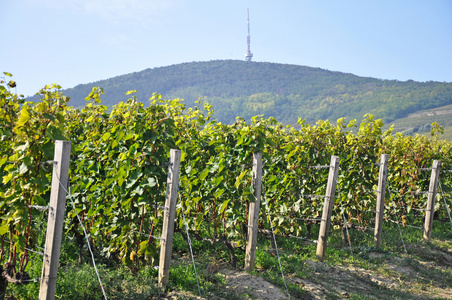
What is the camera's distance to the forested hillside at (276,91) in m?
107

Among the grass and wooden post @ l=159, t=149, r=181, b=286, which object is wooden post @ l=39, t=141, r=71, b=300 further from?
wooden post @ l=159, t=149, r=181, b=286

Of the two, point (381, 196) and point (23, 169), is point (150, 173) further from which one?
point (381, 196)

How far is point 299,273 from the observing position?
596 cm

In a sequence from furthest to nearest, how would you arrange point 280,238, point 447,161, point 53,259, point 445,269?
point 447,161 → point 280,238 → point 445,269 → point 53,259

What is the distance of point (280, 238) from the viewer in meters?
7.99

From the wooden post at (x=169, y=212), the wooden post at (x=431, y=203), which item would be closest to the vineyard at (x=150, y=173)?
the wooden post at (x=169, y=212)

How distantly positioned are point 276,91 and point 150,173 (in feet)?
473

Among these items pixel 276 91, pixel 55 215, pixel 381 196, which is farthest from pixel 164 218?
pixel 276 91

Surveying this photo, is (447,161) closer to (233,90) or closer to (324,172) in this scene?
(324,172)

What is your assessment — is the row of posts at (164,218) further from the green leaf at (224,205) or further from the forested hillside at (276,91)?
the forested hillside at (276,91)

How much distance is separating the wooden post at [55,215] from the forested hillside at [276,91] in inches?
3841

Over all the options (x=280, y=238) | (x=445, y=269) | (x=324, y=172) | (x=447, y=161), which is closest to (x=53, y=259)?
(x=280, y=238)

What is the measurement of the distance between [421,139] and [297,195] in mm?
4666

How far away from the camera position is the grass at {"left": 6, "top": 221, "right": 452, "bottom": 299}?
4.38m
